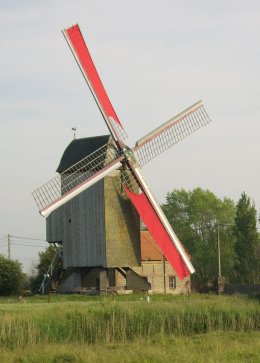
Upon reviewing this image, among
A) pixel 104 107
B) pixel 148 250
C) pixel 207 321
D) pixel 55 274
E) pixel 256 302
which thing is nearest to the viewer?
pixel 207 321

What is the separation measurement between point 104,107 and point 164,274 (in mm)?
12485

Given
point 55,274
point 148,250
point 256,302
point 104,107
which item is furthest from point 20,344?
point 148,250

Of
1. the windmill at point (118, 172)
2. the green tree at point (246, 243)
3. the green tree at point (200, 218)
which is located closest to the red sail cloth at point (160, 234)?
the windmill at point (118, 172)

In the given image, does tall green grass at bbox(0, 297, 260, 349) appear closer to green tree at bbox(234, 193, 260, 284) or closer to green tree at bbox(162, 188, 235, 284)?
green tree at bbox(234, 193, 260, 284)

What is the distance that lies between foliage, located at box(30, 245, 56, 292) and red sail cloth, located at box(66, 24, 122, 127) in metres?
13.2

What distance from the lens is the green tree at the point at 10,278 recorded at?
147 ft

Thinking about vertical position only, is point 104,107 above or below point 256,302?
above

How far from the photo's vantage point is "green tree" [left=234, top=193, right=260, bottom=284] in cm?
5988

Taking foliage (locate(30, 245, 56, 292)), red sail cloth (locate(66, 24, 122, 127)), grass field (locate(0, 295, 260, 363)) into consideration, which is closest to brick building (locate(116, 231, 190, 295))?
foliage (locate(30, 245, 56, 292))

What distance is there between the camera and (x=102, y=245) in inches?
1479

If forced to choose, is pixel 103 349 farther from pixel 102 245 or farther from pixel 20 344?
pixel 102 245

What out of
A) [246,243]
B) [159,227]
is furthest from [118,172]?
[246,243]

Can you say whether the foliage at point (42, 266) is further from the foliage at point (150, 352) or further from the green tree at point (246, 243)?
the foliage at point (150, 352)

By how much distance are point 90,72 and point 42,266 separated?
15.0 metres
